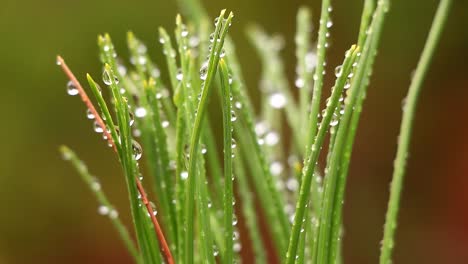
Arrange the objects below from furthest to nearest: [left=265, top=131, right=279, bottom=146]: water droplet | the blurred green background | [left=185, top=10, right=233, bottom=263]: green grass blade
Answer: the blurred green background
[left=265, top=131, right=279, bottom=146]: water droplet
[left=185, top=10, right=233, bottom=263]: green grass blade

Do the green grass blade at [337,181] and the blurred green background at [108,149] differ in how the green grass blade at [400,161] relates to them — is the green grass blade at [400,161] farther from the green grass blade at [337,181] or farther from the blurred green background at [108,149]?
the blurred green background at [108,149]

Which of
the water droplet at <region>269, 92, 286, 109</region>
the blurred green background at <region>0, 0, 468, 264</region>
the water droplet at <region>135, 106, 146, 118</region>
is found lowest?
the water droplet at <region>135, 106, 146, 118</region>

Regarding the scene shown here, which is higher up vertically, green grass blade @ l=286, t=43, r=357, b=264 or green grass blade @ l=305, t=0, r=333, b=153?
green grass blade @ l=305, t=0, r=333, b=153

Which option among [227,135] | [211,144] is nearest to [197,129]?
[227,135]

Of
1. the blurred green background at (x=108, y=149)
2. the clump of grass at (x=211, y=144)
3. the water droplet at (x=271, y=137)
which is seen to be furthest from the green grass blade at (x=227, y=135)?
the blurred green background at (x=108, y=149)

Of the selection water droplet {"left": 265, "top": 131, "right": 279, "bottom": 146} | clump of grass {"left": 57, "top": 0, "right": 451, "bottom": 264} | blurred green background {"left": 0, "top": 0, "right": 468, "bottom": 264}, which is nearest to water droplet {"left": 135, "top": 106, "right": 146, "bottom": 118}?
clump of grass {"left": 57, "top": 0, "right": 451, "bottom": 264}

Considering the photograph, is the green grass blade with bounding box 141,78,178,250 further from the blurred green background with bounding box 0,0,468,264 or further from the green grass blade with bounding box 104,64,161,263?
the blurred green background with bounding box 0,0,468,264
